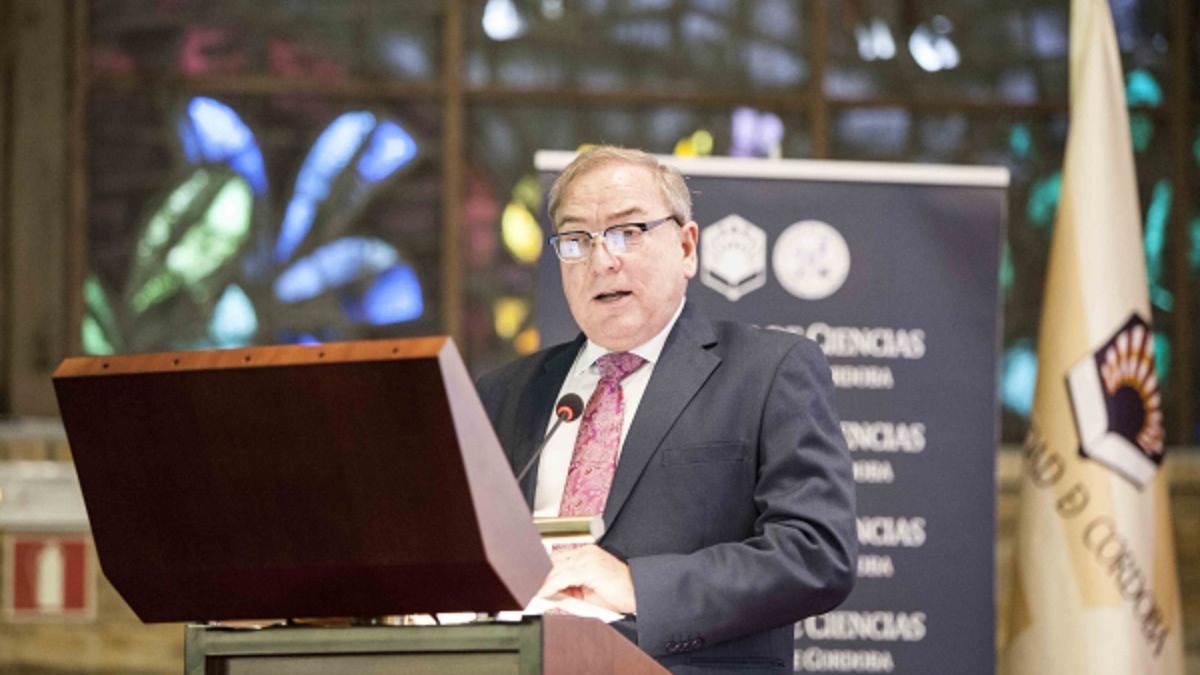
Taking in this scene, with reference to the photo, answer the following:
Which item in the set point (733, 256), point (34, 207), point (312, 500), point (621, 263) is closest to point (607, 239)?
point (621, 263)

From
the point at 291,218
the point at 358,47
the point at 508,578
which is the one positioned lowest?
the point at 508,578

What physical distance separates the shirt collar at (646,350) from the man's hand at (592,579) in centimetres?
57

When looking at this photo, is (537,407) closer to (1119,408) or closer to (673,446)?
(673,446)

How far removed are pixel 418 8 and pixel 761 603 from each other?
3771mm

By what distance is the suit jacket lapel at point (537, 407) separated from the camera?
3082 millimetres

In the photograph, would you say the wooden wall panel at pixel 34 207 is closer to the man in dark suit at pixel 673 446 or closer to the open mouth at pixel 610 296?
the man in dark suit at pixel 673 446

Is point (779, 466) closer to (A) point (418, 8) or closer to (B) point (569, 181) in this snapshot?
(B) point (569, 181)

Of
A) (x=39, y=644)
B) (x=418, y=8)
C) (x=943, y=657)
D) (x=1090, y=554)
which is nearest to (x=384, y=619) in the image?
(x=943, y=657)

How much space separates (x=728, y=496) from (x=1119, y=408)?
6.69ft

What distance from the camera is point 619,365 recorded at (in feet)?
10.3

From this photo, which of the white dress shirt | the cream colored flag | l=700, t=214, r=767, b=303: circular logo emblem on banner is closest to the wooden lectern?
the white dress shirt

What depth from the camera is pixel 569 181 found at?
3.10 m

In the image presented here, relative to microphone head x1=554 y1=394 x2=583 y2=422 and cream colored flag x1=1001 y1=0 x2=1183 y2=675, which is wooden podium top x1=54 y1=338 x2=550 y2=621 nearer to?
microphone head x1=554 y1=394 x2=583 y2=422

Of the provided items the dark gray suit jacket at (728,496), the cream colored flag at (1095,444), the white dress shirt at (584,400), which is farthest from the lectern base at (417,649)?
the cream colored flag at (1095,444)
